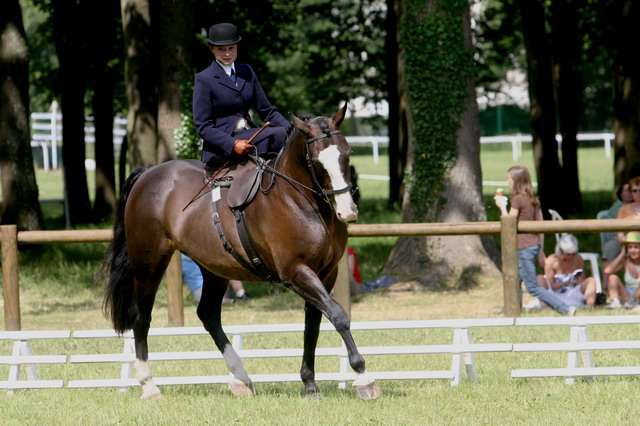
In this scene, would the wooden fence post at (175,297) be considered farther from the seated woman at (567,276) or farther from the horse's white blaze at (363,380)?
the horse's white blaze at (363,380)

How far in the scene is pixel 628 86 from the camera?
2172 cm

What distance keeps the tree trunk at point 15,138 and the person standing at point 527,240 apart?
8.34 m

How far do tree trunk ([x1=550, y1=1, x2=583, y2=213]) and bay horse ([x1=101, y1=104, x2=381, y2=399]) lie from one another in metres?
16.7

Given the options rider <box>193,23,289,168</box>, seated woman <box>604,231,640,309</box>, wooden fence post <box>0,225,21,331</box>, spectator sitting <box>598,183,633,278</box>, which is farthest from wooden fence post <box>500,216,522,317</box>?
wooden fence post <box>0,225,21,331</box>

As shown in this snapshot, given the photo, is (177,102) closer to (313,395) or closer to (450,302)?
(450,302)

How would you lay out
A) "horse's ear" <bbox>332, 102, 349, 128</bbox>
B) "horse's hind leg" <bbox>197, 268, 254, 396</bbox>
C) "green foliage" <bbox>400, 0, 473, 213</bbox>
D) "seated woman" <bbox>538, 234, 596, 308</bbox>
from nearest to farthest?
"horse's ear" <bbox>332, 102, 349, 128</bbox>
"horse's hind leg" <bbox>197, 268, 254, 396</bbox>
"seated woman" <bbox>538, 234, 596, 308</bbox>
"green foliage" <bbox>400, 0, 473, 213</bbox>

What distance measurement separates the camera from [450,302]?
1515 cm

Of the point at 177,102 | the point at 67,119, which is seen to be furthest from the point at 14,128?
the point at 67,119

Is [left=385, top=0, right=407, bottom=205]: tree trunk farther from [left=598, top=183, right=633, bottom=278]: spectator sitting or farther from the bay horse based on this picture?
the bay horse

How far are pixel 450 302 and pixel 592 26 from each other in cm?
1641

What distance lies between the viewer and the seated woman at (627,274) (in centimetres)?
1363

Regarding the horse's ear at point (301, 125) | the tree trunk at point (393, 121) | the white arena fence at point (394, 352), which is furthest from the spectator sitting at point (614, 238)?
the tree trunk at point (393, 121)

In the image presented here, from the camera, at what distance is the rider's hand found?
28.1ft

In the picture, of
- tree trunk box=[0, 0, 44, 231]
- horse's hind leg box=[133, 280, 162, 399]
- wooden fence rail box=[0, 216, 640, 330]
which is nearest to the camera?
horse's hind leg box=[133, 280, 162, 399]
